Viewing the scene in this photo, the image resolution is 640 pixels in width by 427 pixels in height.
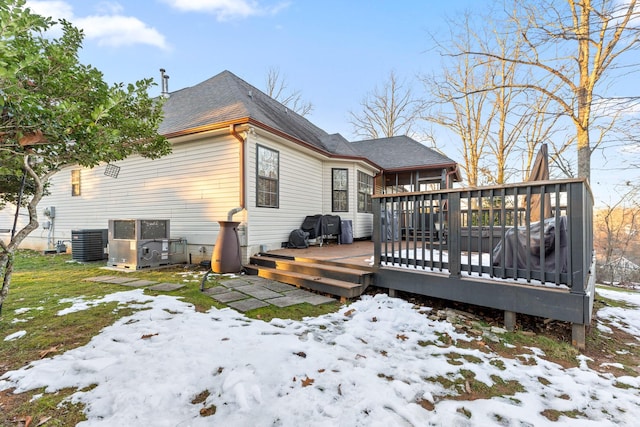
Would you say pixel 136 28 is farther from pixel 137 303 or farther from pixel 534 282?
pixel 534 282

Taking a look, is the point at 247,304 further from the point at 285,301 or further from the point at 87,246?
the point at 87,246

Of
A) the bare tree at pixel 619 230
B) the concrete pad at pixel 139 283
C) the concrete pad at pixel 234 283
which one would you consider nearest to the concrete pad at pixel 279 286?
the concrete pad at pixel 234 283

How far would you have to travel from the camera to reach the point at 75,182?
940 centimetres

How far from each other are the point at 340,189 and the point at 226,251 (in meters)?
4.51

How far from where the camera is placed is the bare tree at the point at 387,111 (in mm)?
18328

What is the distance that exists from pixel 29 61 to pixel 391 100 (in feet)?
63.1

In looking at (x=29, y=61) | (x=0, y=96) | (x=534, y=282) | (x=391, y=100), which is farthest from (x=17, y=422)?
(x=391, y=100)

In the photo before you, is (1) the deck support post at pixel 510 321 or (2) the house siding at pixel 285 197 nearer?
(1) the deck support post at pixel 510 321

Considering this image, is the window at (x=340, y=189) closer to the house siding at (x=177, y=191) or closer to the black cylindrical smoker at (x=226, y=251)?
the house siding at (x=177, y=191)

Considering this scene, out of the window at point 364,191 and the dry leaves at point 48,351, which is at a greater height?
the window at point 364,191

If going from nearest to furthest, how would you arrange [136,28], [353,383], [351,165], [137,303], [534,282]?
[353,383] < [534,282] < [137,303] < [136,28] < [351,165]

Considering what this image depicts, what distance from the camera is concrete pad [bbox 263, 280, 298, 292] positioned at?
448cm

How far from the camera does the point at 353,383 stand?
196 centimetres

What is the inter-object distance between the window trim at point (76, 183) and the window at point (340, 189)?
28.2ft
